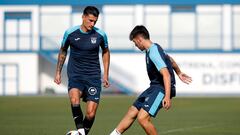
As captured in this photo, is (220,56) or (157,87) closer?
(157,87)

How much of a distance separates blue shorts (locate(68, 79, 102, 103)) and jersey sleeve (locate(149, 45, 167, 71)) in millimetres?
2278

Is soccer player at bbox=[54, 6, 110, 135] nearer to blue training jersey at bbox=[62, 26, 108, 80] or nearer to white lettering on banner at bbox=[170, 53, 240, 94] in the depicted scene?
blue training jersey at bbox=[62, 26, 108, 80]

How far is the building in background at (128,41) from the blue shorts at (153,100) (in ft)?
135

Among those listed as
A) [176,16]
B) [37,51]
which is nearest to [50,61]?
[37,51]

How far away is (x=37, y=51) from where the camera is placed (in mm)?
56656

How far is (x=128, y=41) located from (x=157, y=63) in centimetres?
4433

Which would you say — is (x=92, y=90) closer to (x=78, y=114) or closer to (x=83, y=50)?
(x=78, y=114)

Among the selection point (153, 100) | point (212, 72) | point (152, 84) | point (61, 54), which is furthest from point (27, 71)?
point (153, 100)

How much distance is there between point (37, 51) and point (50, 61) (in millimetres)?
1172

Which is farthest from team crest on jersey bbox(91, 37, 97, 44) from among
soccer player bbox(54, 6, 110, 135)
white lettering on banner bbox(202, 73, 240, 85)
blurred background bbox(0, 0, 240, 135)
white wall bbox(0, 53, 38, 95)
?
white wall bbox(0, 53, 38, 95)

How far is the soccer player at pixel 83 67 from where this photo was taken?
14.6 meters

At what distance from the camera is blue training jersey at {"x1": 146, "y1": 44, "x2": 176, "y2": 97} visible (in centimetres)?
1277

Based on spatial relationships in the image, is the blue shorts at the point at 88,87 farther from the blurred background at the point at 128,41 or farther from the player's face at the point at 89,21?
the blurred background at the point at 128,41

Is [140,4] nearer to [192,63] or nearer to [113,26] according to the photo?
[113,26]
